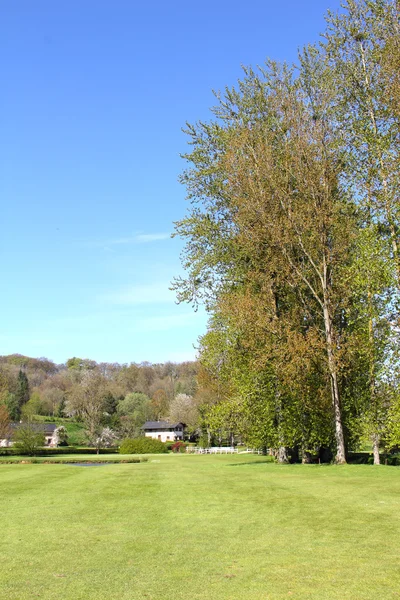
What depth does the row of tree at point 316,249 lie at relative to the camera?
22203mm

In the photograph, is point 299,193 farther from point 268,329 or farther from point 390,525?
point 390,525

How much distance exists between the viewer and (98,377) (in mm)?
96250

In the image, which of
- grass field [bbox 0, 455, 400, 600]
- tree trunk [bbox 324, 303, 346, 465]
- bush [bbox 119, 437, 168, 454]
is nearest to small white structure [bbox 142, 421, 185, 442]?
bush [bbox 119, 437, 168, 454]

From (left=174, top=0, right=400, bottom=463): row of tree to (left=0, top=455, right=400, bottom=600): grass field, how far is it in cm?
843

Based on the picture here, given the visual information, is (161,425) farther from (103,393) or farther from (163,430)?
(103,393)

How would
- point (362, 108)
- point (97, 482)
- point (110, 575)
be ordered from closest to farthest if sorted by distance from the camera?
point (110, 575), point (97, 482), point (362, 108)

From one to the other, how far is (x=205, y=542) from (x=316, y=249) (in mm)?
18258

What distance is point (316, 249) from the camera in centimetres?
2519

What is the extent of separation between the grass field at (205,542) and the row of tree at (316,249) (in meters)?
8.43

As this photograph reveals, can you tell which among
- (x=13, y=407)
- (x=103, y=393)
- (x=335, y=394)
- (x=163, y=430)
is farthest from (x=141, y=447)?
(x=163, y=430)

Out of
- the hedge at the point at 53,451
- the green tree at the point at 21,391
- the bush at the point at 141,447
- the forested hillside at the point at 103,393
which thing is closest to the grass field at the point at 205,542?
the bush at the point at 141,447

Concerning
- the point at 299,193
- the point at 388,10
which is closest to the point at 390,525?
the point at 299,193

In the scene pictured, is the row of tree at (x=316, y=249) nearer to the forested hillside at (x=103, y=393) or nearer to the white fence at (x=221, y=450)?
the white fence at (x=221, y=450)

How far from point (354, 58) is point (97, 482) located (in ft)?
70.1
